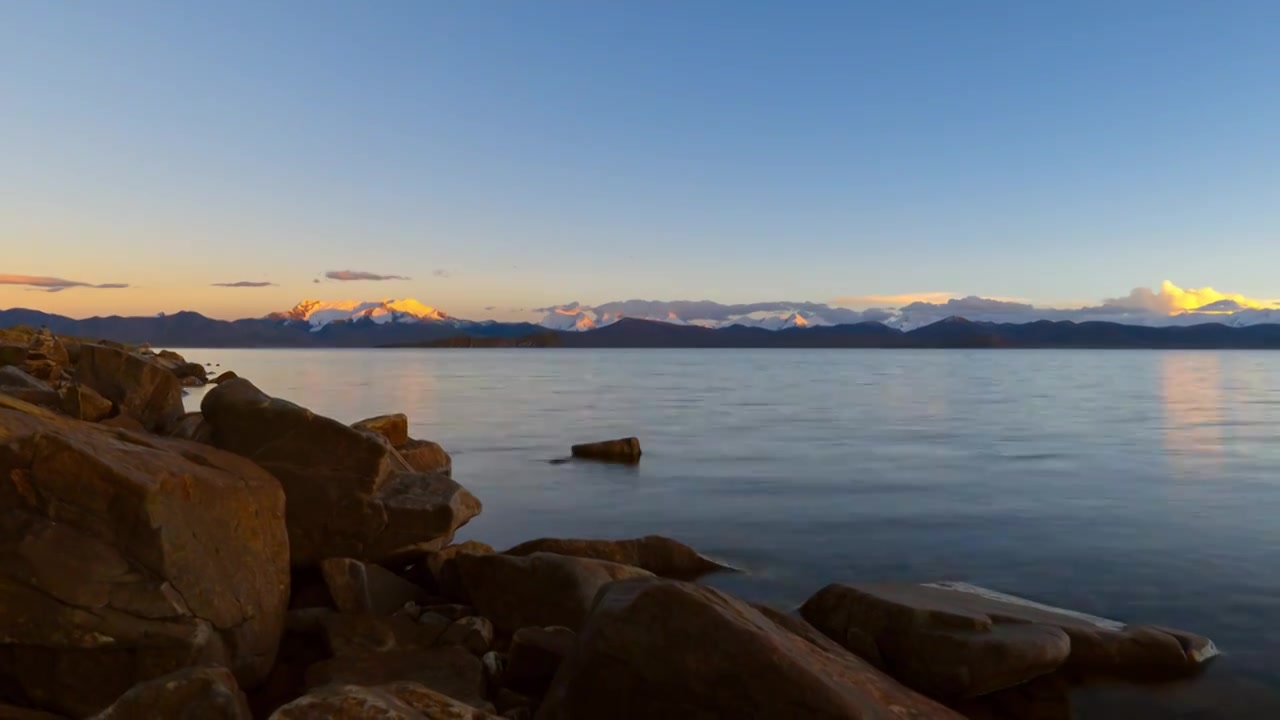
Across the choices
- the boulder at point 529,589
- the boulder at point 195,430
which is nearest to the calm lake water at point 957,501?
the boulder at point 529,589

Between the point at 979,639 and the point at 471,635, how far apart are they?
14.9 ft

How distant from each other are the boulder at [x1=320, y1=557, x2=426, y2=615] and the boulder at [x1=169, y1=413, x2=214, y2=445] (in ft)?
8.03

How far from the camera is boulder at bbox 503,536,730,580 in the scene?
39.7 ft

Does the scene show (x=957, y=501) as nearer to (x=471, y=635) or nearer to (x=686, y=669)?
(x=471, y=635)

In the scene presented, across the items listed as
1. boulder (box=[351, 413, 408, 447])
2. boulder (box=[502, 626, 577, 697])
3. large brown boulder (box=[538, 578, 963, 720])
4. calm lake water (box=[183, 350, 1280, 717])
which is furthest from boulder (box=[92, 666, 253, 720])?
boulder (box=[351, 413, 408, 447])

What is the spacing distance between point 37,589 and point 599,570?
16.2 ft

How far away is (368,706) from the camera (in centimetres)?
494

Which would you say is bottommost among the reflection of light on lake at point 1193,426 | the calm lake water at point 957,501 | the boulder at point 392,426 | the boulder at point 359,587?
the calm lake water at point 957,501

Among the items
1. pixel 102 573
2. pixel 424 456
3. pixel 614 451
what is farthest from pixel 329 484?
pixel 614 451

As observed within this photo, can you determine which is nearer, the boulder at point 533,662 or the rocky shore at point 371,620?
the rocky shore at point 371,620

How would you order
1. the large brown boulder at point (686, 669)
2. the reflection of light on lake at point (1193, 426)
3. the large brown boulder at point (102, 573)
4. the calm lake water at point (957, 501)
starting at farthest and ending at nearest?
the reflection of light on lake at point (1193, 426) → the calm lake water at point (957, 501) → the large brown boulder at point (102, 573) → the large brown boulder at point (686, 669)

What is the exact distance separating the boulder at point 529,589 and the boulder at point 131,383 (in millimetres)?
8856

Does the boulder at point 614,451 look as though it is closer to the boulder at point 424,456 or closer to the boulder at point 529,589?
the boulder at point 424,456

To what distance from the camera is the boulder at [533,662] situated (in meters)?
7.63
